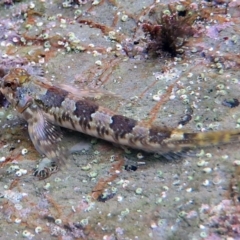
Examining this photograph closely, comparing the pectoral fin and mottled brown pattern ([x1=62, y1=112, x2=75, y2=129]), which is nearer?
the pectoral fin

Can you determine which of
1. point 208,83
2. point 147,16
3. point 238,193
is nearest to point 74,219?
point 238,193

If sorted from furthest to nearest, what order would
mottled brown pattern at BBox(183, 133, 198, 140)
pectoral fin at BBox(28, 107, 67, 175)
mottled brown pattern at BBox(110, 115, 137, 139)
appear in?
pectoral fin at BBox(28, 107, 67, 175) < mottled brown pattern at BBox(110, 115, 137, 139) < mottled brown pattern at BBox(183, 133, 198, 140)

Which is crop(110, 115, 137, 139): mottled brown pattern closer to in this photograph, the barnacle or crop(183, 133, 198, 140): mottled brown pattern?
crop(183, 133, 198, 140): mottled brown pattern

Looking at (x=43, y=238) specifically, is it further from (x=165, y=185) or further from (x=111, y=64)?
(x=111, y=64)

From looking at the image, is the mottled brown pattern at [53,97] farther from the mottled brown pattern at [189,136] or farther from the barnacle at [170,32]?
the mottled brown pattern at [189,136]

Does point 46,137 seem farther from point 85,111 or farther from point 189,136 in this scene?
point 189,136

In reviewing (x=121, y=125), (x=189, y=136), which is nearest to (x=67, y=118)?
(x=121, y=125)

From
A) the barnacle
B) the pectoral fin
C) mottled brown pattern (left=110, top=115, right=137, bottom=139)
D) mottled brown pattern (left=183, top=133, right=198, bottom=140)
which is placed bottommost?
the pectoral fin

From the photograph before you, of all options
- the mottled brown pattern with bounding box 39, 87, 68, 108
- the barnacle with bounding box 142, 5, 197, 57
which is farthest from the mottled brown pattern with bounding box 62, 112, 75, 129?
the barnacle with bounding box 142, 5, 197, 57
